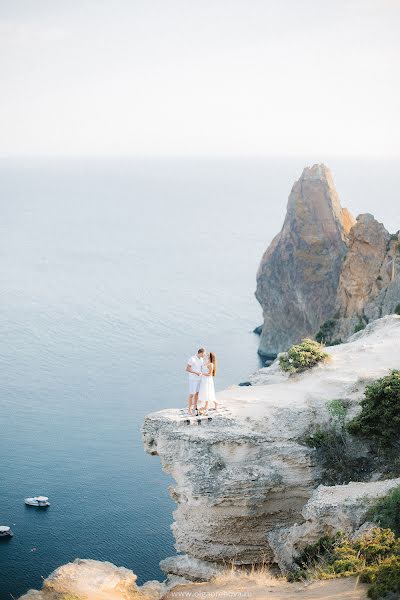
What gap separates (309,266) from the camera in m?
100

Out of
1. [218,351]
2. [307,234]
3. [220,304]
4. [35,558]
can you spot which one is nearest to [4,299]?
[220,304]

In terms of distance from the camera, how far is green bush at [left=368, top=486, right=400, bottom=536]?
883 inches

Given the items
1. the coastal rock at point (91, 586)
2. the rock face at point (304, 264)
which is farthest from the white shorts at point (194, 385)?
the rock face at point (304, 264)

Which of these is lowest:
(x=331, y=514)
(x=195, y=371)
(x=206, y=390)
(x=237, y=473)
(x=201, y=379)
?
(x=331, y=514)

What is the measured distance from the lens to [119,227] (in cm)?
19988

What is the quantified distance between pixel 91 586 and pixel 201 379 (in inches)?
301

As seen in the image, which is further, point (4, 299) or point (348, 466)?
point (4, 299)

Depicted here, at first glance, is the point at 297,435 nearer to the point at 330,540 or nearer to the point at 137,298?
the point at 330,540

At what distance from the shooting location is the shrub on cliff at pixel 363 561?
59.6ft

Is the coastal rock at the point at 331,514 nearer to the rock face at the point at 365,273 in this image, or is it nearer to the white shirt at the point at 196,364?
the white shirt at the point at 196,364

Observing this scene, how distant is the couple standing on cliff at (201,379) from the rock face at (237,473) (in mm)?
718

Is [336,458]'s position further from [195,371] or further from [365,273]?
[365,273]

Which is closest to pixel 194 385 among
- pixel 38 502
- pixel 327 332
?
pixel 38 502

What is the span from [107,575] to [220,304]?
9615cm
